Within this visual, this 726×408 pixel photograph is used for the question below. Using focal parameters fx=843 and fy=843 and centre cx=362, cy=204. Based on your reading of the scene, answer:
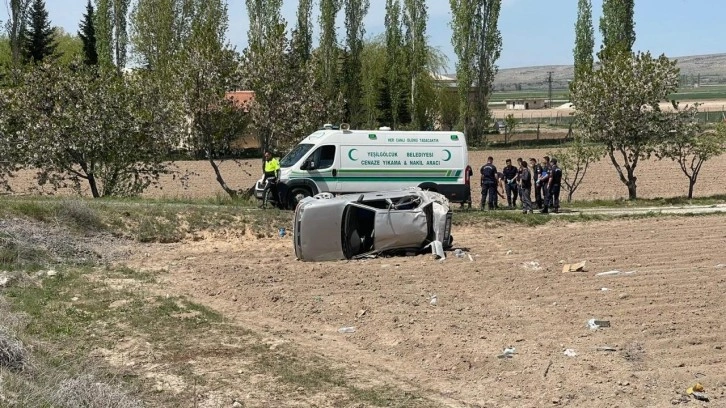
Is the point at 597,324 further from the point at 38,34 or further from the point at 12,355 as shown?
the point at 38,34

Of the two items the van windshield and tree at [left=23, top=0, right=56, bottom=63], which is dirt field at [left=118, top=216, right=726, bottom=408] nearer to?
the van windshield

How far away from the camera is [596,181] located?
41938 millimetres

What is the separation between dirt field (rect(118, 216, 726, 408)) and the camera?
908cm

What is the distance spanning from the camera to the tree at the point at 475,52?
2343 inches

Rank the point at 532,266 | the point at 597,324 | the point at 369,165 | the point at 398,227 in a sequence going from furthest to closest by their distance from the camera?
1. the point at 369,165
2. the point at 398,227
3. the point at 532,266
4. the point at 597,324

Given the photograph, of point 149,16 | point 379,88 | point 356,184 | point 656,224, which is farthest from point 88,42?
point 656,224

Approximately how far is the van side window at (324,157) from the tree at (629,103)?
10.7 meters

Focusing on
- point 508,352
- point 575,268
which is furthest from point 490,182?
point 508,352

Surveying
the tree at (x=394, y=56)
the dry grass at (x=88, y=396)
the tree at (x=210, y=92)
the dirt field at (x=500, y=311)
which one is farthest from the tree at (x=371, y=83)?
the dry grass at (x=88, y=396)

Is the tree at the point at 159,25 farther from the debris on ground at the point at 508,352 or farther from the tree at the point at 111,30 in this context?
the debris on ground at the point at 508,352

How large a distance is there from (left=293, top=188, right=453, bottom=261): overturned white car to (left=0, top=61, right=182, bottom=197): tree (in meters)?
12.9

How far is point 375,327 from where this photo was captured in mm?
11539

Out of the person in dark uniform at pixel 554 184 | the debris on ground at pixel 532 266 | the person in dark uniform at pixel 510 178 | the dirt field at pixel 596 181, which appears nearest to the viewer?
the debris on ground at pixel 532 266

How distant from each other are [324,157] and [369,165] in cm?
126
